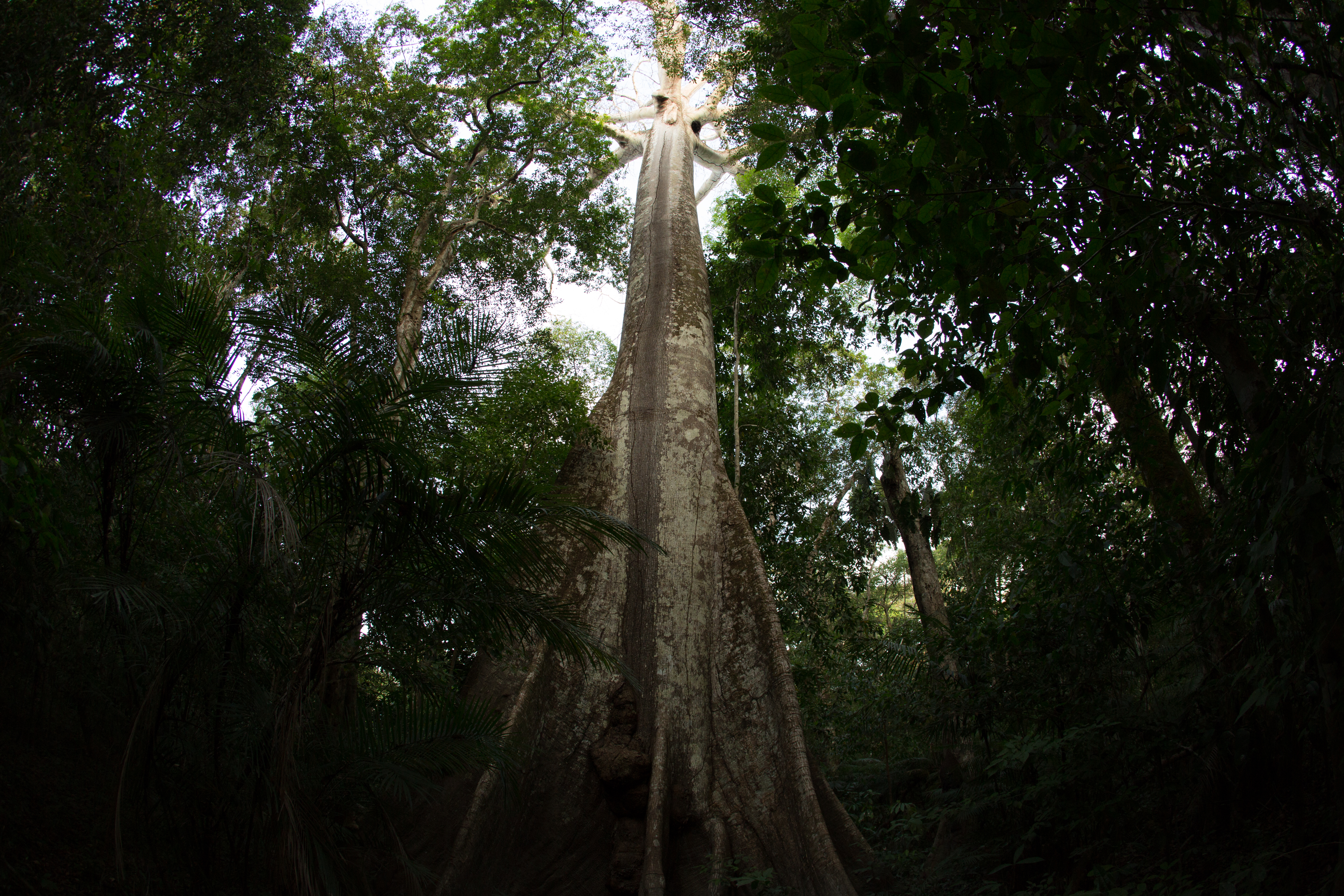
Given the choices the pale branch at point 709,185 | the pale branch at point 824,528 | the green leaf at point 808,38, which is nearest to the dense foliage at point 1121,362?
the green leaf at point 808,38

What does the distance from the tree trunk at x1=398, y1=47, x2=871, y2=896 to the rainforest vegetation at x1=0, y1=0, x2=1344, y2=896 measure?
3 centimetres

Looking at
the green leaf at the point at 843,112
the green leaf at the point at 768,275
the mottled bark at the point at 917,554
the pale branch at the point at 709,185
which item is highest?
the pale branch at the point at 709,185

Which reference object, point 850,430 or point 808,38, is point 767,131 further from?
point 850,430

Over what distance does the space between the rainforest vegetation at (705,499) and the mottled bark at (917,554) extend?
0.05 metres

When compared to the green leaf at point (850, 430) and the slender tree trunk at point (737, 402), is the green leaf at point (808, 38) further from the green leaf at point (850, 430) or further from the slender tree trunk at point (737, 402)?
the slender tree trunk at point (737, 402)

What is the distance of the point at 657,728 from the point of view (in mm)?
4332

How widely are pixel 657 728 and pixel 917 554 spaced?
11.5 ft

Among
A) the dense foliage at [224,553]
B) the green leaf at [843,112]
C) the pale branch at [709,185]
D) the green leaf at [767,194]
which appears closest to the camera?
the green leaf at [843,112]

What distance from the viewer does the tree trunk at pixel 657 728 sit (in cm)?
389

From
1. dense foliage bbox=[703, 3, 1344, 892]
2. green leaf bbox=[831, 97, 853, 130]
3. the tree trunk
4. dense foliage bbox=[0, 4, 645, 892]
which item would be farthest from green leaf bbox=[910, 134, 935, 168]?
the tree trunk

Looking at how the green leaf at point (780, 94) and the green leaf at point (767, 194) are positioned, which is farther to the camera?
the green leaf at point (767, 194)

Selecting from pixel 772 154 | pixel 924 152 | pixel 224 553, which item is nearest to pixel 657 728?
pixel 224 553

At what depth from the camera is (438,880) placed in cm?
356

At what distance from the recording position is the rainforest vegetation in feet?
7.18
